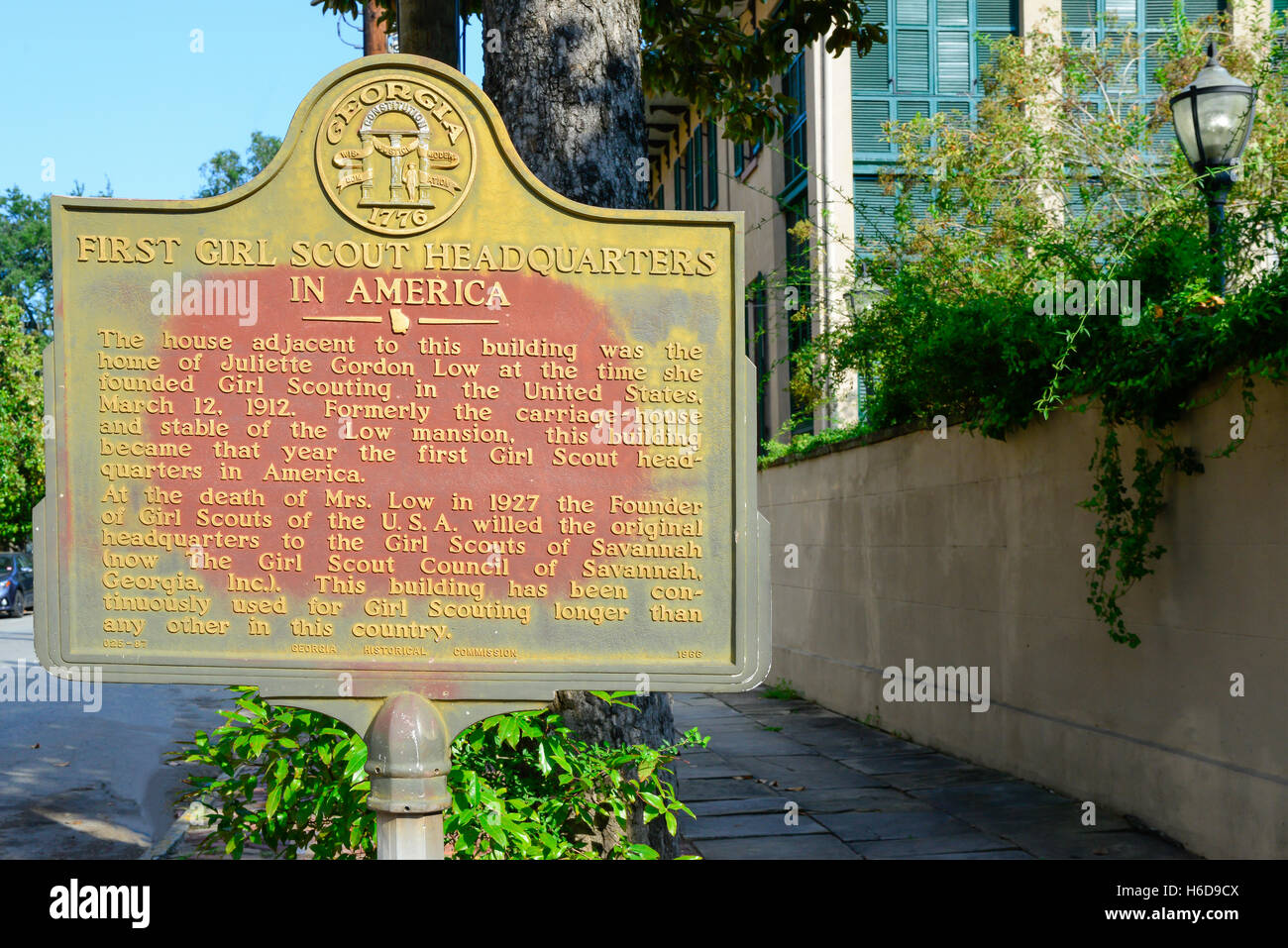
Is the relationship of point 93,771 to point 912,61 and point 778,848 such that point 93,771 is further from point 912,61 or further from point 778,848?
point 912,61

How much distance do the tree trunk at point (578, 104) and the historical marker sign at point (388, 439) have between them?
5.99 feet

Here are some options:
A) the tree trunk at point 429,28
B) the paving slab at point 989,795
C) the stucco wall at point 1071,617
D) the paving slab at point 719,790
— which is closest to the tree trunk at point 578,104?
the tree trunk at point 429,28

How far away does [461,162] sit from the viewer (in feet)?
12.4

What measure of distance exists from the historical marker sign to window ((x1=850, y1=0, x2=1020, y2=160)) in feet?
46.4

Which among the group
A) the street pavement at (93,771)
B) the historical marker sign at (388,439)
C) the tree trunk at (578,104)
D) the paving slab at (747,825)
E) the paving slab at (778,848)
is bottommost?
the street pavement at (93,771)

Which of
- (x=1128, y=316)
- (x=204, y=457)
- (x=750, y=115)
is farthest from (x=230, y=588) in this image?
(x=750, y=115)

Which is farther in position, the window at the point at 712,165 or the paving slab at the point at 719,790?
the window at the point at 712,165

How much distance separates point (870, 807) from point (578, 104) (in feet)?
16.3

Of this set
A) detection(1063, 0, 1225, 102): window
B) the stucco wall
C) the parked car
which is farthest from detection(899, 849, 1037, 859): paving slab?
the parked car

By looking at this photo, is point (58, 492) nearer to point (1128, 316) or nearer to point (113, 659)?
point (113, 659)

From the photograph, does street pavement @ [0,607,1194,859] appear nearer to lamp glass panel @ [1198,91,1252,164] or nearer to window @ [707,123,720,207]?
lamp glass panel @ [1198,91,1252,164]

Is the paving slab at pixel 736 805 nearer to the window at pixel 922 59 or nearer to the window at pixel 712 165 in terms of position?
the window at pixel 922 59

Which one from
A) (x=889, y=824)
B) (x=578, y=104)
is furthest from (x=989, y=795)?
(x=578, y=104)

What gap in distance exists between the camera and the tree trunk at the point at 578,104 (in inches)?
217
